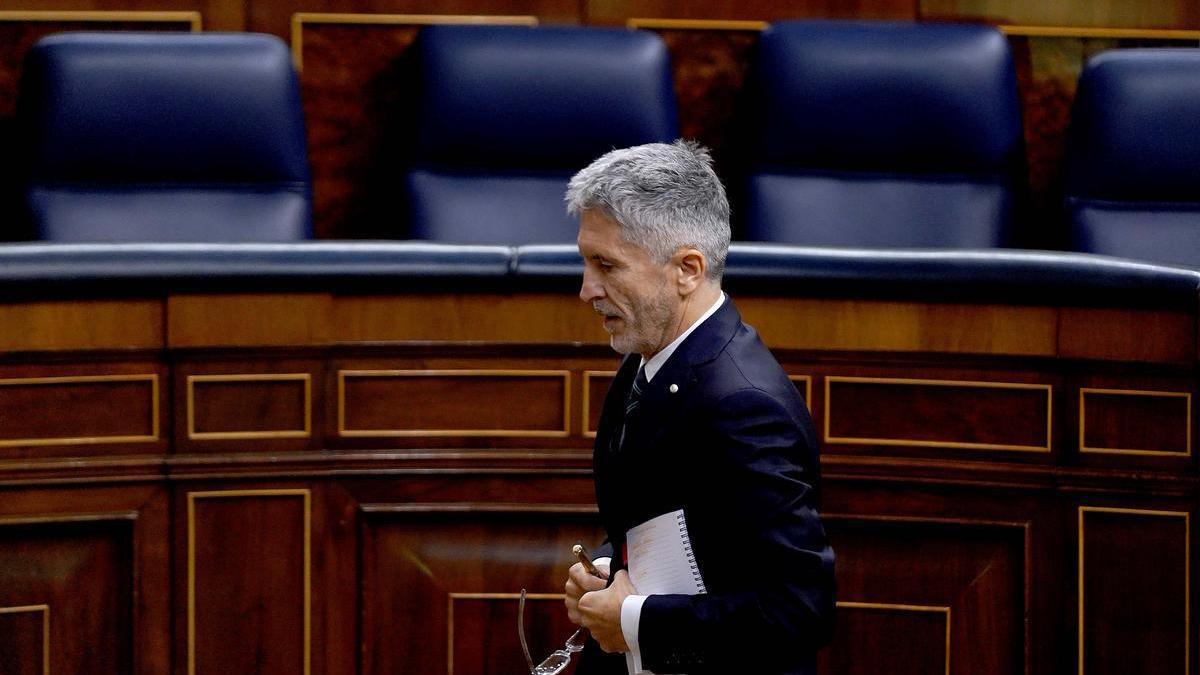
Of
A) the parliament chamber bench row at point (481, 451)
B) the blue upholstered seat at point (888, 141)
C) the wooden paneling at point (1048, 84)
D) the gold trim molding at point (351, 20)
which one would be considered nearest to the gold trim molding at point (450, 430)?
the parliament chamber bench row at point (481, 451)

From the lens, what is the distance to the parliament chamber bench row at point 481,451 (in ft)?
3.09

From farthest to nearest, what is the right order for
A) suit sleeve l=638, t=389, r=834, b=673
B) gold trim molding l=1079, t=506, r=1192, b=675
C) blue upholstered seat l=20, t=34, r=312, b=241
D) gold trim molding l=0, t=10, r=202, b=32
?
gold trim molding l=0, t=10, r=202, b=32, blue upholstered seat l=20, t=34, r=312, b=241, gold trim molding l=1079, t=506, r=1192, b=675, suit sleeve l=638, t=389, r=834, b=673

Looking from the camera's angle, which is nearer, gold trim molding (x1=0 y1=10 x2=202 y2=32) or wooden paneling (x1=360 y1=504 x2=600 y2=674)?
A: wooden paneling (x1=360 y1=504 x2=600 y2=674)

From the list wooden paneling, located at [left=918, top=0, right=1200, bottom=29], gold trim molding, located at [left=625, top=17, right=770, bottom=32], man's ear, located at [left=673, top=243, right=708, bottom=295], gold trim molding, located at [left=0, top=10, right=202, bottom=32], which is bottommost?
man's ear, located at [left=673, top=243, right=708, bottom=295]

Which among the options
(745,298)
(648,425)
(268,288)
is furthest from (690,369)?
(268,288)

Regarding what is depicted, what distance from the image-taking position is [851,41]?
143cm

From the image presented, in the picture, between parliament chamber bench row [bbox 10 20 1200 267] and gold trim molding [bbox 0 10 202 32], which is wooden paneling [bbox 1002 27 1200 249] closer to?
parliament chamber bench row [bbox 10 20 1200 267]

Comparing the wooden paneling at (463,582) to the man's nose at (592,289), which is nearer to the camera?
the man's nose at (592,289)

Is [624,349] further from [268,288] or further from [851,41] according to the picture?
[851,41]

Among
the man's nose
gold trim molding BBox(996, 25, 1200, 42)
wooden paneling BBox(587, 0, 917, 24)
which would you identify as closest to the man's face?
the man's nose

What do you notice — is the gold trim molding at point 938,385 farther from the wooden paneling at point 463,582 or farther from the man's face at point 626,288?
the man's face at point 626,288

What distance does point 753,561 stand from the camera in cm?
63

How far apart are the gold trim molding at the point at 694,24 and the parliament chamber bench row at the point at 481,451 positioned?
647 millimetres

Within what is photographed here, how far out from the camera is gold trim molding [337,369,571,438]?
3.23 ft
